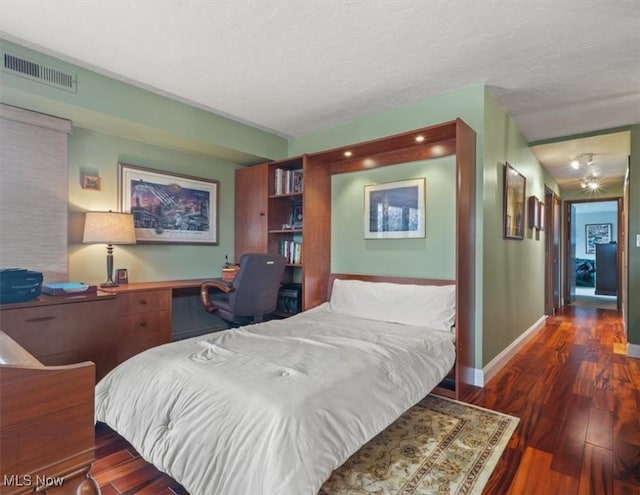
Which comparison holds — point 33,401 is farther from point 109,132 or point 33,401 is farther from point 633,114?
point 633,114

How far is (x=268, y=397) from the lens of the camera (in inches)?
53.6

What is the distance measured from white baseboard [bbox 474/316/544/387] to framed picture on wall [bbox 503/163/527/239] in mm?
1118

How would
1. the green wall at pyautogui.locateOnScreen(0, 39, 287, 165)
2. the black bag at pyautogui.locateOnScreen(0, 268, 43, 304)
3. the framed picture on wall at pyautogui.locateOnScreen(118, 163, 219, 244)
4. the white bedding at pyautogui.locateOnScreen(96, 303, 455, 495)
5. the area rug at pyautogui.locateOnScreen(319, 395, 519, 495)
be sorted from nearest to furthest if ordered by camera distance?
the white bedding at pyautogui.locateOnScreen(96, 303, 455, 495)
the area rug at pyautogui.locateOnScreen(319, 395, 519, 495)
the black bag at pyautogui.locateOnScreen(0, 268, 43, 304)
the green wall at pyautogui.locateOnScreen(0, 39, 287, 165)
the framed picture on wall at pyautogui.locateOnScreen(118, 163, 219, 244)

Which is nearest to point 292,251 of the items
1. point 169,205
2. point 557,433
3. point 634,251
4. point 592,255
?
point 169,205

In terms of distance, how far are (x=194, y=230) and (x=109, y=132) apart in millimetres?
1214

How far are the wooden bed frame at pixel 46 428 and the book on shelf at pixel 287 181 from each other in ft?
10.3

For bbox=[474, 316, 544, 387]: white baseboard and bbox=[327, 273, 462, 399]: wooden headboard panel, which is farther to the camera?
bbox=[474, 316, 544, 387]: white baseboard

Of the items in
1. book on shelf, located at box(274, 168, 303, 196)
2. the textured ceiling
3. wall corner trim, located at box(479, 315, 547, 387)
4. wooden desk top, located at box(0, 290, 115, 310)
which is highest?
the textured ceiling

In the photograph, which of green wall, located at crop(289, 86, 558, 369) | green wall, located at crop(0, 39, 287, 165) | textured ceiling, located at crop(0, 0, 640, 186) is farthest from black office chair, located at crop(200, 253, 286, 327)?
textured ceiling, located at crop(0, 0, 640, 186)

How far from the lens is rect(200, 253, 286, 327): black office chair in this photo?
2.89 m

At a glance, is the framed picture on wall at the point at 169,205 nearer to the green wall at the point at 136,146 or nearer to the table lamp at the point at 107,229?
the green wall at the point at 136,146

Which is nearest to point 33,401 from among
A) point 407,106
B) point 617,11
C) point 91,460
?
point 91,460

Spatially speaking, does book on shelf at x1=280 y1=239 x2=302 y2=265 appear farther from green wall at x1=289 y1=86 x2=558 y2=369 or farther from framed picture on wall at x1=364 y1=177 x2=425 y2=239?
framed picture on wall at x1=364 y1=177 x2=425 y2=239

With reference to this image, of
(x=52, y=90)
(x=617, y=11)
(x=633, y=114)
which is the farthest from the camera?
(x=633, y=114)
